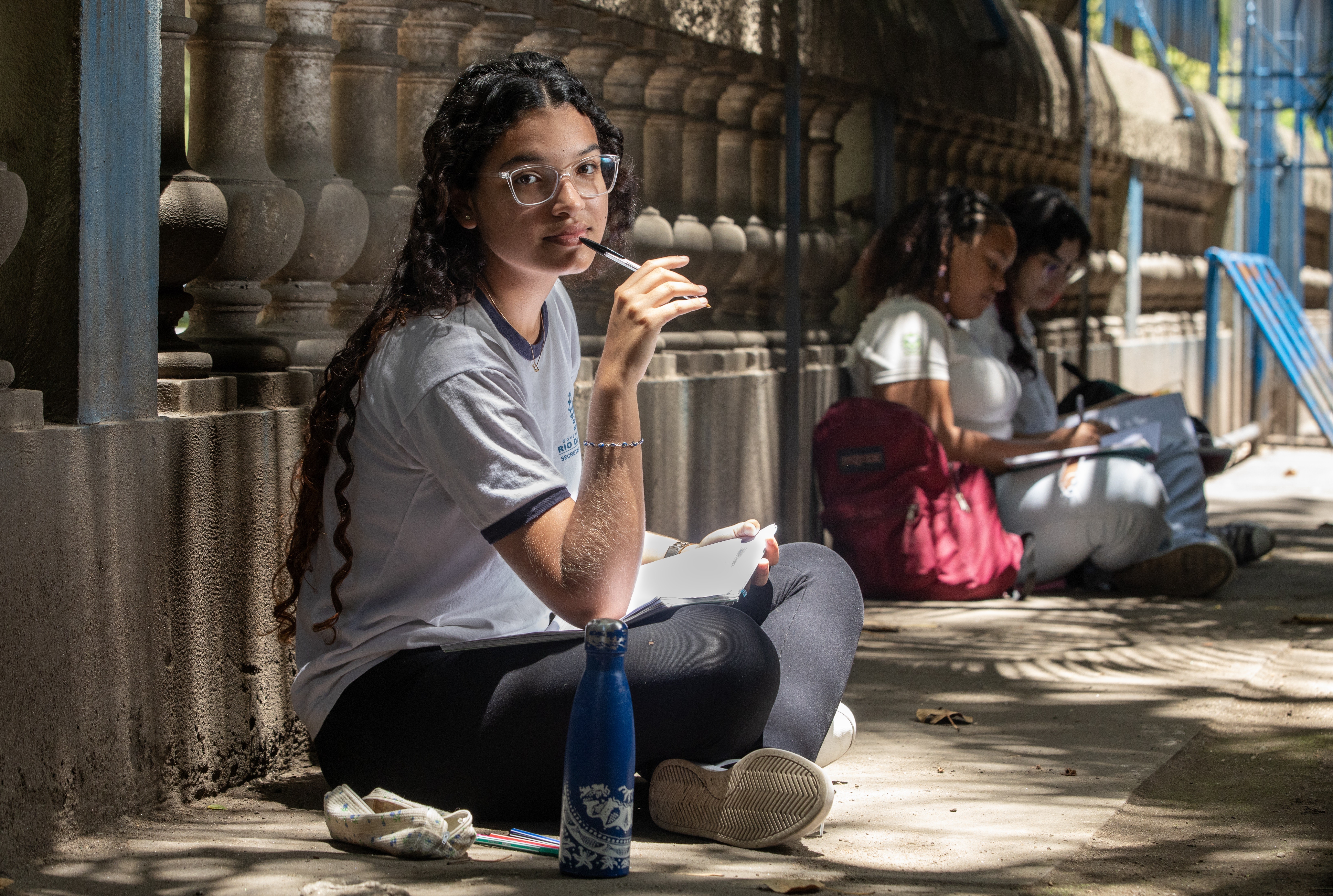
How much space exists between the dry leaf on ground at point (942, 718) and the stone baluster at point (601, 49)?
1850mm

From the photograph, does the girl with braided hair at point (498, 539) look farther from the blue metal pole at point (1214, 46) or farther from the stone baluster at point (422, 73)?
the blue metal pole at point (1214, 46)

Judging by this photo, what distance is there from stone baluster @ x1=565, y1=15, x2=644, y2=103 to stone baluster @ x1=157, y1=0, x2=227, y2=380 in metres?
1.50

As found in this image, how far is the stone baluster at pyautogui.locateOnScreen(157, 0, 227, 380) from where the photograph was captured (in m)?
2.91

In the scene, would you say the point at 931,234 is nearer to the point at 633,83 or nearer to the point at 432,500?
the point at 633,83

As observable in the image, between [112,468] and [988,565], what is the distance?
312cm

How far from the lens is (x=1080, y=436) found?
5.30 metres

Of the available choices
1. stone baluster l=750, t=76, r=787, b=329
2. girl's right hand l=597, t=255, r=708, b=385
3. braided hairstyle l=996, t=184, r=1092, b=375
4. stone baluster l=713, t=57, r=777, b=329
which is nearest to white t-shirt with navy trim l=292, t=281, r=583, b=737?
girl's right hand l=597, t=255, r=708, b=385

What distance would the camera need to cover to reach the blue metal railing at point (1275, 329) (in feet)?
29.3

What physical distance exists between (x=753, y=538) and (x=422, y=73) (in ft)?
4.86

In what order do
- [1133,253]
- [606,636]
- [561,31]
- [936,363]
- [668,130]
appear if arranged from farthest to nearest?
[1133,253], [936,363], [668,130], [561,31], [606,636]

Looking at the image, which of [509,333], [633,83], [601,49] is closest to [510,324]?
[509,333]

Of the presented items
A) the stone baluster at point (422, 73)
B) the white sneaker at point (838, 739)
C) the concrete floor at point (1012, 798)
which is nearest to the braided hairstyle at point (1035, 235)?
the concrete floor at point (1012, 798)

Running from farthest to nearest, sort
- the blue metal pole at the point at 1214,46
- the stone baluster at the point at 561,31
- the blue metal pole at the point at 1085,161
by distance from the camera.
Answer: the blue metal pole at the point at 1214,46
the blue metal pole at the point at 1085,161
the stone baluster at the point at 561,31

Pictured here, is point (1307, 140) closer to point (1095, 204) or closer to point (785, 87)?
point (1095, 204)
